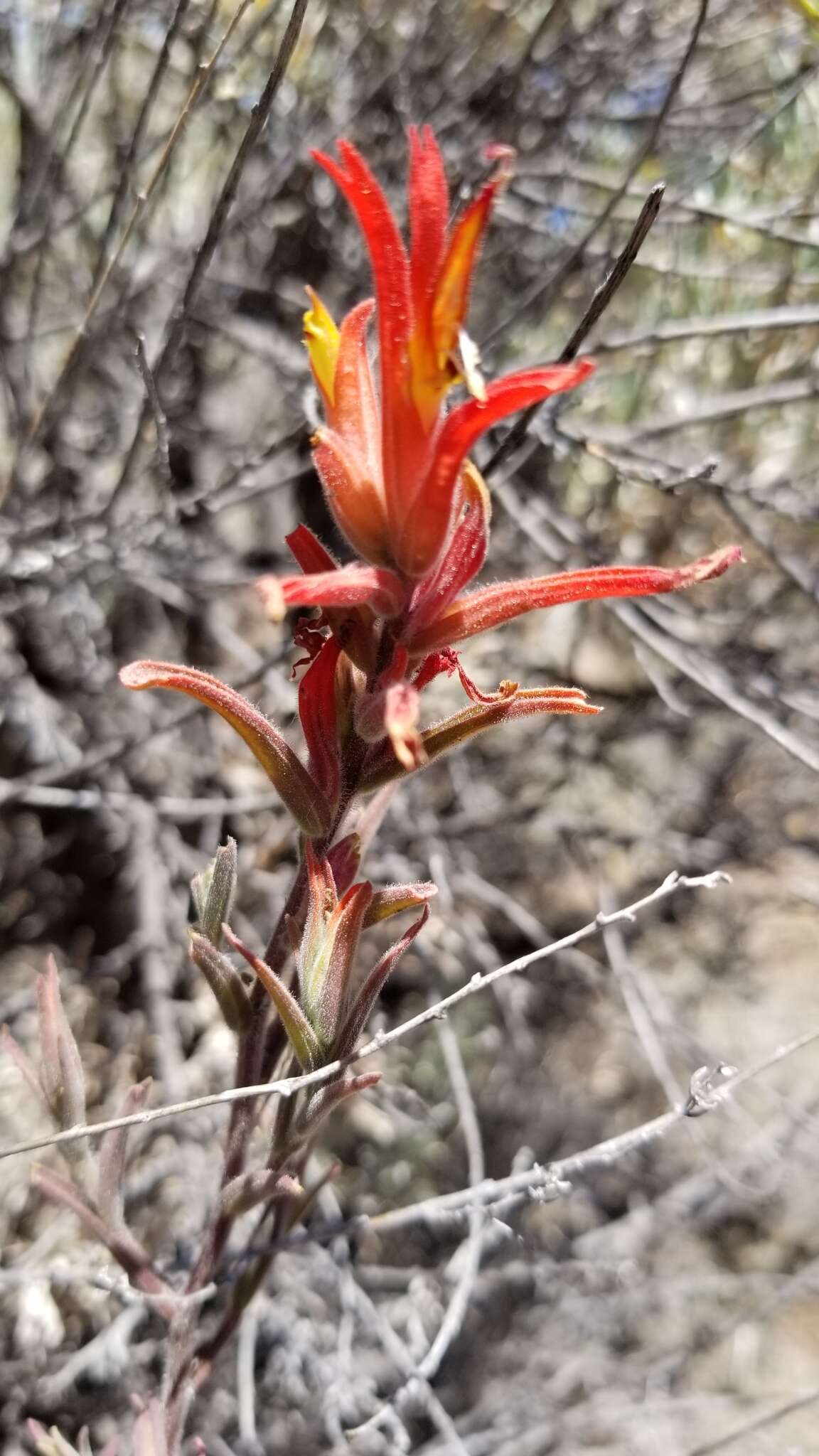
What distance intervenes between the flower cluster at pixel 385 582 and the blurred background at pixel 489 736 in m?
0.62

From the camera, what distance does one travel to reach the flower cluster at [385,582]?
0.66 m

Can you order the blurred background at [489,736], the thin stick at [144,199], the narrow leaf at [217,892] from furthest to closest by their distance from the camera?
the blurred background at [489,736] → the thin stick at [144,199] → the narrow leaf at [217,892]

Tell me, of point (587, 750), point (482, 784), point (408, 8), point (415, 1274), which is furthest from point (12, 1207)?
point (408, 8)

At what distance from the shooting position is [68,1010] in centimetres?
207

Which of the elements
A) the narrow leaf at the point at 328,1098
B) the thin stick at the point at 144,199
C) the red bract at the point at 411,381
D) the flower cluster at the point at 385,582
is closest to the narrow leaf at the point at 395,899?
the flower cluster at the point at 385,582

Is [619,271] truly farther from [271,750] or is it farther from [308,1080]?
[308,1080]

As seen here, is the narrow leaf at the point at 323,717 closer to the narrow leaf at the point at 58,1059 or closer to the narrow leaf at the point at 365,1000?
the narrow leaf at the point at 365,1000

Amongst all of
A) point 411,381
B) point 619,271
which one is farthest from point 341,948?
point 619,271

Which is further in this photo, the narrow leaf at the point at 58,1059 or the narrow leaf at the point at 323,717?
the narrow leaf at the point at 58,1059

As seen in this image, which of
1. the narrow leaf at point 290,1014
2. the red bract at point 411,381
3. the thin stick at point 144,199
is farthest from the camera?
the thin stick at point 144,199

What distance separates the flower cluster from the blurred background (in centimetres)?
62

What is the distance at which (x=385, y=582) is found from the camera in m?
0.71

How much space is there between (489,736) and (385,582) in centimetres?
219

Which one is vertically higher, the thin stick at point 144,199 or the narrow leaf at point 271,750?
the thin stick at point 144,199
